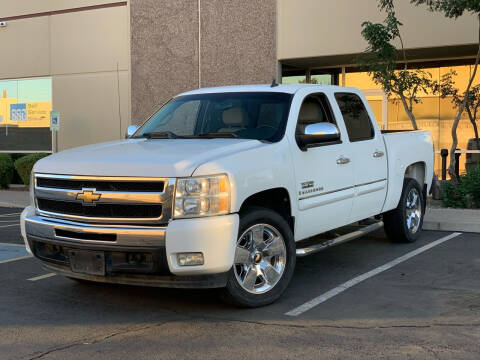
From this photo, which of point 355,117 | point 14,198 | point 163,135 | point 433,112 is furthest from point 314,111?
point 14,198

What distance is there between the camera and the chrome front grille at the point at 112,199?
5082mm

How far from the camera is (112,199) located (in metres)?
5.21

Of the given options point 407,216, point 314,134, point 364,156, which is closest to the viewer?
point 314,134

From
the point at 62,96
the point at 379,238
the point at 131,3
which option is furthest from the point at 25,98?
the point at 379,238

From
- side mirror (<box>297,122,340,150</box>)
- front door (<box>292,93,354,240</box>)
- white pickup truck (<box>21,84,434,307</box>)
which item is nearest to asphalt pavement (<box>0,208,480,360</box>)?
white pickup truck (<box>21,84,434,307</box>)

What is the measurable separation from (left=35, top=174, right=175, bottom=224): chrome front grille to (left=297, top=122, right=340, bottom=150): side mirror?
1623 mm

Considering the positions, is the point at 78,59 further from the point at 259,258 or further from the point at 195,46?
the point at 259,258

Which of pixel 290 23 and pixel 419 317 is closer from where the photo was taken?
pixel 419 317

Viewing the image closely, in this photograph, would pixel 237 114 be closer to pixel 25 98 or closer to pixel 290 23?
pixel 290 23

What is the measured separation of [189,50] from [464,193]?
8544 millimetres

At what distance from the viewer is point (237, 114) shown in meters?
6.57

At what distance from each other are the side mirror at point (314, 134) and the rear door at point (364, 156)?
0.82m

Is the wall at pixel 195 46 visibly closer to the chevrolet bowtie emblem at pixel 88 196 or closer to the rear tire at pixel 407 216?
the rear tire at pixel 407 216

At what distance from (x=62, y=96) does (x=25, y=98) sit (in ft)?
5.80
